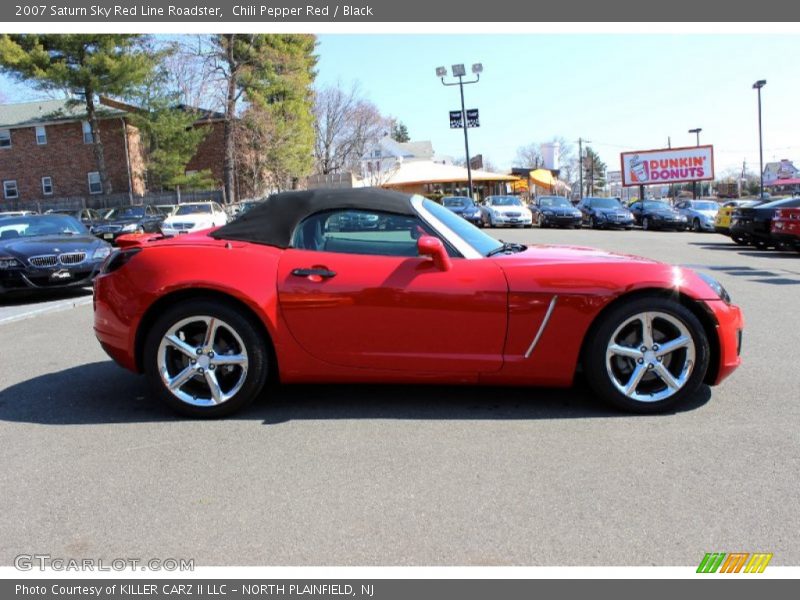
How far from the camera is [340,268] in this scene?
393 centimetres

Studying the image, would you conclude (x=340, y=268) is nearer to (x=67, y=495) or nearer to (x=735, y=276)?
(x=67, y=495)

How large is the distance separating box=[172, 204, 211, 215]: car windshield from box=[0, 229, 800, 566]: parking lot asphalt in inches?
773

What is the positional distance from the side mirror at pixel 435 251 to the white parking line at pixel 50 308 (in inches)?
240

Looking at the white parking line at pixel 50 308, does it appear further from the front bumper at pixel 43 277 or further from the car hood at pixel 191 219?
the car hood at pixel 191 219

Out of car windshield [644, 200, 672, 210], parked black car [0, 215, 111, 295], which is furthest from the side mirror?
car windshield [644, 200, 672, 210]

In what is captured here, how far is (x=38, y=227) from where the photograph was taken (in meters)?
10.5

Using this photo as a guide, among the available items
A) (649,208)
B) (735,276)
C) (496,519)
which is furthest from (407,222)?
(649,208)

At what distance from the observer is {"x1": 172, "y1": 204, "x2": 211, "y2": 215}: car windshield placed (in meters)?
23.5

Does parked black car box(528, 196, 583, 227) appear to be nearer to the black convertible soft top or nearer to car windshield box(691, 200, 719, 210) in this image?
car windshield box(691, 200, 719, 210)

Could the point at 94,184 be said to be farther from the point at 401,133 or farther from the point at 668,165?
the point at 401,133

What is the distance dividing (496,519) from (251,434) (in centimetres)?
167

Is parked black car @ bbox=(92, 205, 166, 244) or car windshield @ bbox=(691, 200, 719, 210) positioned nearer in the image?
parked black car @ bbox=(92, 205, 166, 244)

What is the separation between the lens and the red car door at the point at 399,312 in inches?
150

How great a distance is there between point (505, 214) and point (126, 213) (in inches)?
631
